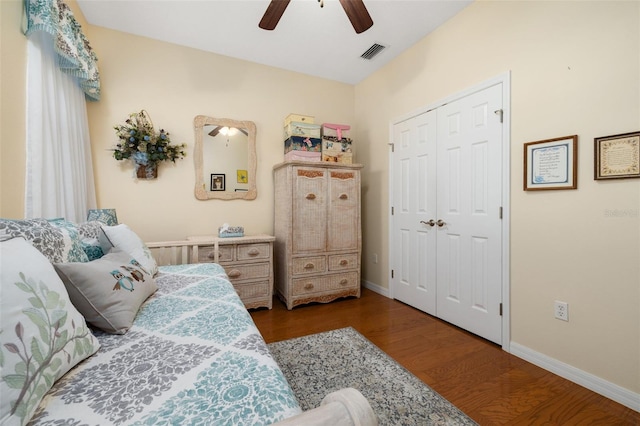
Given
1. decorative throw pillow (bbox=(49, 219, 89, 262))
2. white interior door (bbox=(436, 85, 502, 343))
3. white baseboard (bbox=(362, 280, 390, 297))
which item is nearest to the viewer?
decorative throw pillow (bbox=(49, 219, 89, 262))

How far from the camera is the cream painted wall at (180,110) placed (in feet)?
8.61

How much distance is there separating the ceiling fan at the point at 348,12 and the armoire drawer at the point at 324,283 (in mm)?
2317

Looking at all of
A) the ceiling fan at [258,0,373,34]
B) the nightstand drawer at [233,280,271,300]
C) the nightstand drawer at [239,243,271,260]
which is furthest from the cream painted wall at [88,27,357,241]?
the ceiling fan at [258,0,373,34]

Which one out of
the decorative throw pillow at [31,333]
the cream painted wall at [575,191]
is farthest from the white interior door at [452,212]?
the decorative throw pillow at [31,333]

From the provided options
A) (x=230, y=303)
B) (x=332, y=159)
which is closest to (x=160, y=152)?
(x=332, y=159)

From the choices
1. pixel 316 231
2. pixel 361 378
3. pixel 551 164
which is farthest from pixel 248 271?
pixel 551 164

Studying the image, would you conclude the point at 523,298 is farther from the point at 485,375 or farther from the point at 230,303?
the point at 230,303

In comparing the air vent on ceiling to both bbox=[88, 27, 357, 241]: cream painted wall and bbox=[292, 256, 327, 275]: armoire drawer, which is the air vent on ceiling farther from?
bbox=[292, 256, 327, 275]: armoire drawer

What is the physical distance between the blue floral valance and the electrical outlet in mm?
3559

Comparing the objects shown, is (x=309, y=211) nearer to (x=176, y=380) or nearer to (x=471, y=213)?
(x=471, y=213)

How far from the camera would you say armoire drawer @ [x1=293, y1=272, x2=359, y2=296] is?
294cm

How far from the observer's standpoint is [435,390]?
160cm

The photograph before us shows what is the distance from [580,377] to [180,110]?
3.95 meters

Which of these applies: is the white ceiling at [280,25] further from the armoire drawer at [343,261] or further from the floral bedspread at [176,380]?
the floral bedspread at [176,380]
